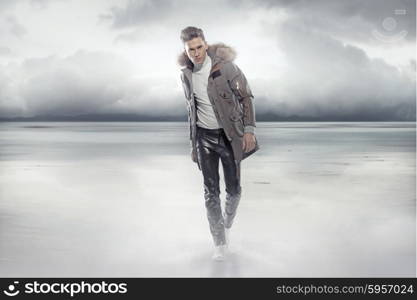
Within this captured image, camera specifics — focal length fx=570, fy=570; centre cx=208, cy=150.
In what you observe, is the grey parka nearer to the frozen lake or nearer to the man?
the man

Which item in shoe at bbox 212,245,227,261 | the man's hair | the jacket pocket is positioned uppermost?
the man's hair

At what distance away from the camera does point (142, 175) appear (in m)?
9.02

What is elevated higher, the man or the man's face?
the man's face

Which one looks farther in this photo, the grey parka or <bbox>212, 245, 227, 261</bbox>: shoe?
<bbox>212, 245, 227, 261</bbox>: shoe

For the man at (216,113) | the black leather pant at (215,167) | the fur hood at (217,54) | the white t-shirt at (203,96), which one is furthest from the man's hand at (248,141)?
the fur hood at (217,54)

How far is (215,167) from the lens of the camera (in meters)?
4.27

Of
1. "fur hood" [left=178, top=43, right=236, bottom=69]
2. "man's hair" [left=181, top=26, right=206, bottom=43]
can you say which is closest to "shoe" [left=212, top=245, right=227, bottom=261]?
"fur hood" [left=178, top=43, right=236, bottom=69]

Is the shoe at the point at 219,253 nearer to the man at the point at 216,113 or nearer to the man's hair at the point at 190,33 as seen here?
the man at the point at 216,113

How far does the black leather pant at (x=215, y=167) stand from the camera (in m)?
4.20

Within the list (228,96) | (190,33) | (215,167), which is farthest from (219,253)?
(190,33)

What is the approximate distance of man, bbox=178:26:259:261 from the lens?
4.12m

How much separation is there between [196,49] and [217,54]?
0.57 feet

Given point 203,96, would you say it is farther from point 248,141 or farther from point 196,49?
point 248,141

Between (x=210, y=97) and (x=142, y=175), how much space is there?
508cm
